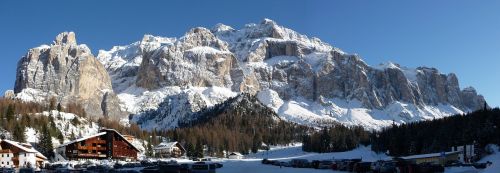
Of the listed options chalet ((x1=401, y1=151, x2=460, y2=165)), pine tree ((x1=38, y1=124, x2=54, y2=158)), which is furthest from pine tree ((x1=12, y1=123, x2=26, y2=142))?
chalet ((x1=401, y1=151, x2=460, y2=165))

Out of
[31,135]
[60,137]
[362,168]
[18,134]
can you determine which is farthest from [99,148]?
[362,168]

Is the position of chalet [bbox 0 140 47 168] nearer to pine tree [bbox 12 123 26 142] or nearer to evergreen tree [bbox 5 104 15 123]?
pine tree [bbox 12 123 26 142]

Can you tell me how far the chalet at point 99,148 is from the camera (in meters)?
144

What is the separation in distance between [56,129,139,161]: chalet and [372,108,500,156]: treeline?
7226 centimetres

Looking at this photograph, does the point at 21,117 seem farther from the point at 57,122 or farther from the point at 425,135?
the point at 425,135

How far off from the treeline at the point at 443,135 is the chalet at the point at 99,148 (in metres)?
72.3

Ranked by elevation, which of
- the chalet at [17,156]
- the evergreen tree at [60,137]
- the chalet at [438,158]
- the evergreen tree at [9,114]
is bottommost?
the chalet at [438,158]

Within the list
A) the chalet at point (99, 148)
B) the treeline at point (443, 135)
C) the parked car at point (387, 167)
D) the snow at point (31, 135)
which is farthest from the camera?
the snow at point (31, 135)

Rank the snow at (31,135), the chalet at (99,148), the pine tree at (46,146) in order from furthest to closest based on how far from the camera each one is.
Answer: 1. the snow at (31,135)
2. the chalet at (99,148)
3. the pine tree at (46,146)

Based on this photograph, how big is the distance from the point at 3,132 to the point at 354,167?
335ft

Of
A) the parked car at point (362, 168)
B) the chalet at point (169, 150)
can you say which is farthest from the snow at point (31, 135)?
the parked car at point (362, 168)

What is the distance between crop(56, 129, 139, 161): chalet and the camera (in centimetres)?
14400

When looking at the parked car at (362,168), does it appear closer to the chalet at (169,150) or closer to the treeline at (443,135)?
the treeline at (443,135)

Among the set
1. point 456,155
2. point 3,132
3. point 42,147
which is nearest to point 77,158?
point 42,147
